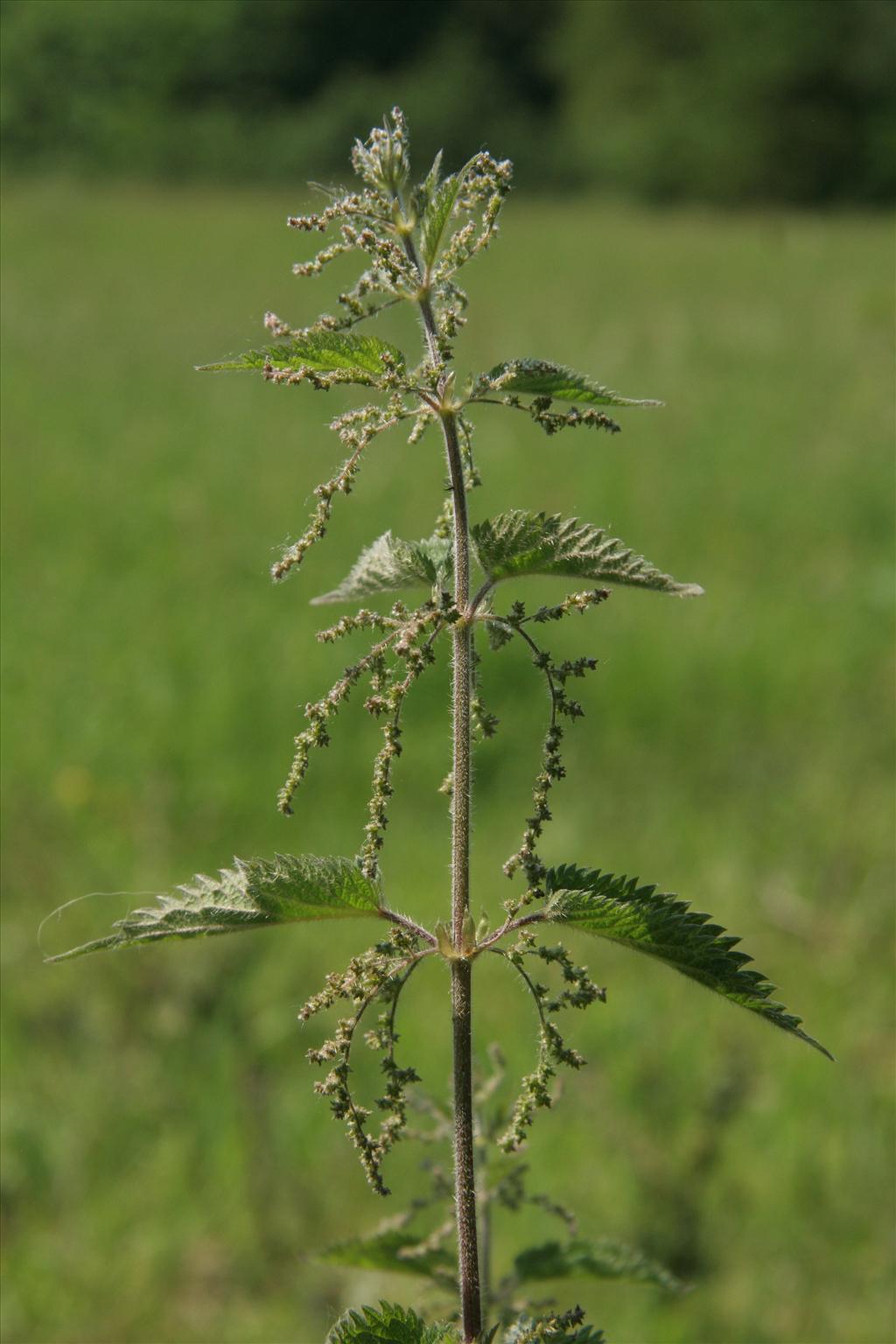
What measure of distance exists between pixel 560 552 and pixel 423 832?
4845 mm

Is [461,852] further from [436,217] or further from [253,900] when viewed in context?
[436,217]

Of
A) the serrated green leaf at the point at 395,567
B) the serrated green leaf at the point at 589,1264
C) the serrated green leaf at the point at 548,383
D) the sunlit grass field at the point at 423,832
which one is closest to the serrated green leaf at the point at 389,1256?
the serrated green leaf at the point at 589,1264

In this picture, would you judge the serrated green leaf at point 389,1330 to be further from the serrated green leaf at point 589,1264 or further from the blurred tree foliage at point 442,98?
the blurred tree foliage at point 442,98

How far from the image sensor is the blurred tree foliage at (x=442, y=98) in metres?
39.5

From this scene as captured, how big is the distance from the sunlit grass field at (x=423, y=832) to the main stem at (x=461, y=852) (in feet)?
7.31

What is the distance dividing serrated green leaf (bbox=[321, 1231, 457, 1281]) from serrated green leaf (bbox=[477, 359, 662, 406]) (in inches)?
40.2

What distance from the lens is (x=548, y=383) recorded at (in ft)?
3.96

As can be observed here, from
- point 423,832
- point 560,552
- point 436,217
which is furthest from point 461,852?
point 423,832

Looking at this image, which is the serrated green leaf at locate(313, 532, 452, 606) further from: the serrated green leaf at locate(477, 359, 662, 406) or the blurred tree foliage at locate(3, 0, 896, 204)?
the blurred tree foliage at locate(3, 0, 896, 204)

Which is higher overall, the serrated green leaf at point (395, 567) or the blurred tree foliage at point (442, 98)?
the blurred tree foliage at point (442, 98)

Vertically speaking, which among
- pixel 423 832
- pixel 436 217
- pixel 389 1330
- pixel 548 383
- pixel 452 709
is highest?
pixel 423 832

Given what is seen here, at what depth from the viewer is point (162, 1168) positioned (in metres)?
3.98

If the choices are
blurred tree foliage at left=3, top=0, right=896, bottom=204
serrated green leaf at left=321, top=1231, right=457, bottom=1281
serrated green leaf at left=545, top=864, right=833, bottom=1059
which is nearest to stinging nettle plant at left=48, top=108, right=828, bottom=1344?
serrated green leaf at left=545, top=864, right=833, bottom=1059

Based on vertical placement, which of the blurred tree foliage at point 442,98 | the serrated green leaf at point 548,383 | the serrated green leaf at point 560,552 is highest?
the blurred tree foliage at point 442,98
